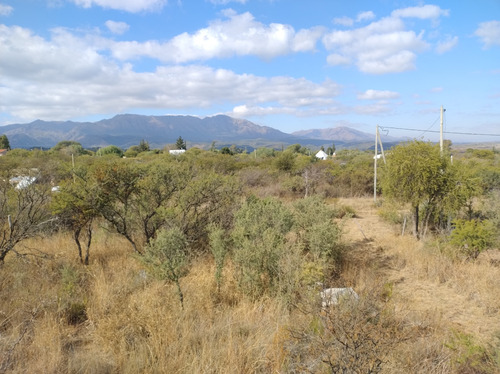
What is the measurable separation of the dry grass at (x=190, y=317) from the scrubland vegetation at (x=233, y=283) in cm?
2

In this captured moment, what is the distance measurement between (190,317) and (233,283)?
1375 mm

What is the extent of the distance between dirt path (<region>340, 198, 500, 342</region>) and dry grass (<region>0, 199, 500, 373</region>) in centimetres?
2

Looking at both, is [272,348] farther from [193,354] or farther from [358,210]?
[358,210]

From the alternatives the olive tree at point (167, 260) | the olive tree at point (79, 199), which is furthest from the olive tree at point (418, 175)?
the olive tree at point (79, 199)

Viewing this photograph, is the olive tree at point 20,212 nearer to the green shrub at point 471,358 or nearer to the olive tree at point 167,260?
the olive tree at point 167,260

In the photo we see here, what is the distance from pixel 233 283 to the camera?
206 inches

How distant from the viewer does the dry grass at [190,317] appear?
3096mm

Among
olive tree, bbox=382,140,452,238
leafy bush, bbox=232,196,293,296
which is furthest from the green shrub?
olive tree, bbox=382,140,452,238

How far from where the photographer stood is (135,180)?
687 centimetres

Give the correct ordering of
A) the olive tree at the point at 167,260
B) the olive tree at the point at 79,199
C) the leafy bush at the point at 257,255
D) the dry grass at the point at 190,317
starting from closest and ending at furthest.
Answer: the dry grass at the point at 190,317, the olive tree at the point at 167,260, the leafy bush at the point at 257,255, the olive tree at the point at 79,199

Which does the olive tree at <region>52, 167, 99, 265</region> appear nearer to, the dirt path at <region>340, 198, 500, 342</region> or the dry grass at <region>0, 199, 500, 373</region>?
the dry grass at <region>0, 199, 500, 373</region>

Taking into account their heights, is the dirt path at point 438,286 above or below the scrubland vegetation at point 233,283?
below

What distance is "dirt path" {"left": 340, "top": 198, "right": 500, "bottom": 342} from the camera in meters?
4.82

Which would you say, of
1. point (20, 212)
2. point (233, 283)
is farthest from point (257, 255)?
point (20, 212)
